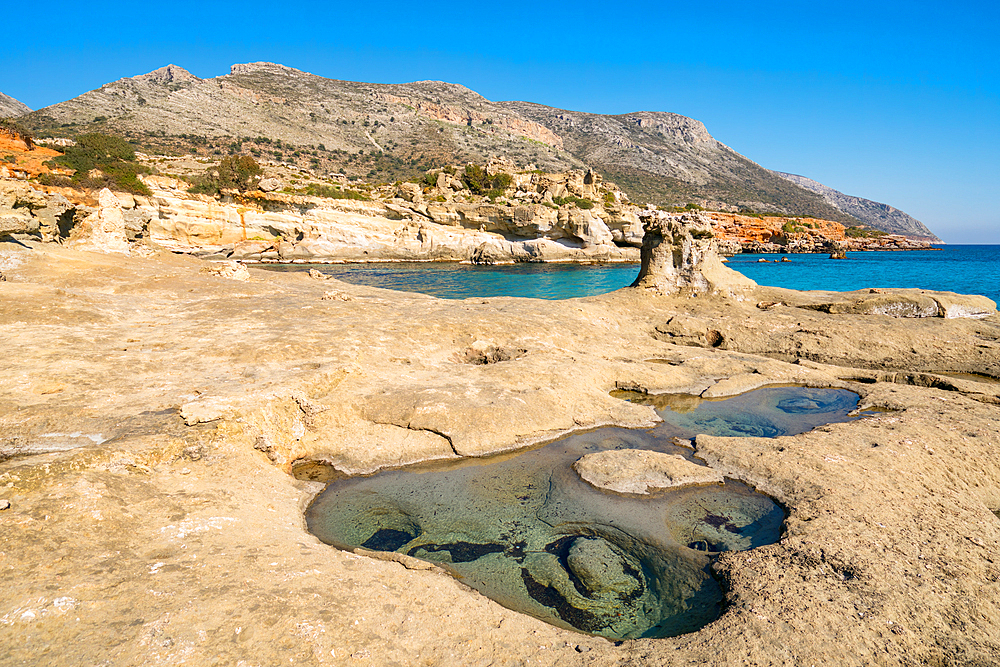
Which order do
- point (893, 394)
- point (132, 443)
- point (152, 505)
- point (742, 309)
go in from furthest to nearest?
1. point (742, 309)
2. point (893, 394)
3. point (132, 443)
4. point (152, 505)

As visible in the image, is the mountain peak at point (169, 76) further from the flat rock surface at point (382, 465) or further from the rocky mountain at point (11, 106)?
the flat rock surface at point (382, 465)

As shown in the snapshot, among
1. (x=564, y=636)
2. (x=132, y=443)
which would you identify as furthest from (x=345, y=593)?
(x=132, y=443)

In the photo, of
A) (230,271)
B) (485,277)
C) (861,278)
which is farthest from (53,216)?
(861,278)

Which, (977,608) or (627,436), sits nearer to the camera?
(977,608)

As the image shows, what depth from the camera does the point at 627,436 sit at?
21.7ft

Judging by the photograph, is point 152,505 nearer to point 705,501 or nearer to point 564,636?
point 564,636

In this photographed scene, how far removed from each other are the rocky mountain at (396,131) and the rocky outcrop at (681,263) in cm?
6176

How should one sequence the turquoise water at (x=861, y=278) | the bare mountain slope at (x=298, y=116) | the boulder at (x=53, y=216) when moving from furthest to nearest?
the bare mountain slope at (x=298, y=116) < the turquoise water at (x=861, y=278) < the boulder at (x=53, y=216)

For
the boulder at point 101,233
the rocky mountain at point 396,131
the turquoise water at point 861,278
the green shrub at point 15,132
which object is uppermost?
the rocky mountain at point 396,131

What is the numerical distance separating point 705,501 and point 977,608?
211 centimetres

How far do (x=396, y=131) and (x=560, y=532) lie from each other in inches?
3821

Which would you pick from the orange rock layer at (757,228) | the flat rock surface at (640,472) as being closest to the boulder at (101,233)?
the flat rock surface at (640,472)

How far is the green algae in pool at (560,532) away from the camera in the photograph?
370cm

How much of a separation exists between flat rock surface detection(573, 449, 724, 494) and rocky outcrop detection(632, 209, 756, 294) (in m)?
8.97
